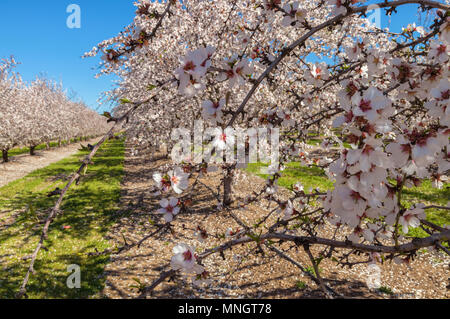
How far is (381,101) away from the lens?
1.04m

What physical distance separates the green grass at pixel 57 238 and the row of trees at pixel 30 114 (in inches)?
Answer: 320

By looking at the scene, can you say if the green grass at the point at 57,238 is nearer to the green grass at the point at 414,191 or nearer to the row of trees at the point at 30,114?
the green grass at the point at 414,191

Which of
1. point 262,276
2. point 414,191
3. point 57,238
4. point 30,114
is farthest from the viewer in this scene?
point 30,114

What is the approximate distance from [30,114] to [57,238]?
20.2 metres

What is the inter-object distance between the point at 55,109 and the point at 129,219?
26990 millimetres

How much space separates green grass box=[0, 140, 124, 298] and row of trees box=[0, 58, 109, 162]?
813 centimetres

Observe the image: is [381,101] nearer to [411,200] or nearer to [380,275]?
[380,275]

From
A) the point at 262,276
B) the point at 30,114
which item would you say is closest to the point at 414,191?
the point at 262,276

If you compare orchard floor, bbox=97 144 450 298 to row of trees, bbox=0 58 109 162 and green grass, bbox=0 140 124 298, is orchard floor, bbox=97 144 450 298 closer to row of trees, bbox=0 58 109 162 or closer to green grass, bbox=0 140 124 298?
green grass, bbox=0 140 124 298

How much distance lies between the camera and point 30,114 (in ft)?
71.2

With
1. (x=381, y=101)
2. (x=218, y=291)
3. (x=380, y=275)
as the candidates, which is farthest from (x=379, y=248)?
(x=380, y=275)

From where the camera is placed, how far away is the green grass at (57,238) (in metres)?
4.87

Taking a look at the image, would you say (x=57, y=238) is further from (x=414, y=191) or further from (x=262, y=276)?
(x=414, y=191)

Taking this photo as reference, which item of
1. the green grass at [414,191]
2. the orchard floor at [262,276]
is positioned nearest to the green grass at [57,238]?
the orchard floor at [262,276]
